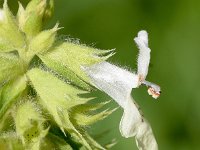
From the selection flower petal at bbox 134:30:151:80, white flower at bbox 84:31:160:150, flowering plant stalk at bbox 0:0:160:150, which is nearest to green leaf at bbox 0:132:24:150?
flowering plant stalk at bbox 0:0:160:150

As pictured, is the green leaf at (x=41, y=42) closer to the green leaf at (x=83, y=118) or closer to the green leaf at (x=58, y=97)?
the green leaf at (x=58, y=97)

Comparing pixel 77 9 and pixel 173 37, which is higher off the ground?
pixel 77 9

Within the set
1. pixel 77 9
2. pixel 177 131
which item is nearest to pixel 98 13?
pixel 77 9

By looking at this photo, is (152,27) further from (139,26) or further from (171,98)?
(171,98)

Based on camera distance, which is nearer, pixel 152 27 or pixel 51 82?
pixel 51 82

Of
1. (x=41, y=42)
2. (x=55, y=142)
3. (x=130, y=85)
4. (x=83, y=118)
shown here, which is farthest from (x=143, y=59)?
(x=55, y=142)

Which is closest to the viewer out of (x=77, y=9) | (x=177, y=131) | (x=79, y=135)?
(x=79, y=135)

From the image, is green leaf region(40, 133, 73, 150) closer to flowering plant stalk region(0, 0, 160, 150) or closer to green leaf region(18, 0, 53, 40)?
flowering plant stalk region(0, 0, 160, 150)
